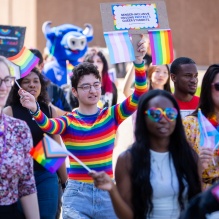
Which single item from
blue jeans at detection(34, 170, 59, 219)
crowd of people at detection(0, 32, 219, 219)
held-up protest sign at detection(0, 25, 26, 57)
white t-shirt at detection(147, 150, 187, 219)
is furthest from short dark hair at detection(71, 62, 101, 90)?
white t-shirt at detection(147, 150, 187, 219)

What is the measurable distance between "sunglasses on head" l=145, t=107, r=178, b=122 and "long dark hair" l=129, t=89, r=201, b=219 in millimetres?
80

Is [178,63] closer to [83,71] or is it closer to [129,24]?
[129,24]

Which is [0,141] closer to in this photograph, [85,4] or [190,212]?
[190,212]

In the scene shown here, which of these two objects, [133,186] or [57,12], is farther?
[57,12]

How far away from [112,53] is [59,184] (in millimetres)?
1549

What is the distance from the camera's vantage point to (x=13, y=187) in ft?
16.3

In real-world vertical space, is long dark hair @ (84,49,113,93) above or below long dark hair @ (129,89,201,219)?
above

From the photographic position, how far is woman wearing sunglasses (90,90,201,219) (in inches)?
191

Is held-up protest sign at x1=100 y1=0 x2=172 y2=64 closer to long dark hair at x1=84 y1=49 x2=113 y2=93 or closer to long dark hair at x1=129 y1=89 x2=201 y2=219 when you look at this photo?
long dark hair at x1=129 y1=89 x2=201 y2=219

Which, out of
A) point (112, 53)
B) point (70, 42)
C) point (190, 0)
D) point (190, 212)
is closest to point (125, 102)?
point (112, 53)

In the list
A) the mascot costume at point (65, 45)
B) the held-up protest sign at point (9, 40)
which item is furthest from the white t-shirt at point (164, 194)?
the mascot costume at point (65, 45)

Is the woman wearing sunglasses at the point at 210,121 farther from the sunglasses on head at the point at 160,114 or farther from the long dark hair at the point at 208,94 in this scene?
the sunglasses on head at the point at 160,114

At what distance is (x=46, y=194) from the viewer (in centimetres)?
677

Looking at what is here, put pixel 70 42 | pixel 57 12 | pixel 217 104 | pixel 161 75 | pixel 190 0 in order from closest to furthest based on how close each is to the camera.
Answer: pixel 217 104
pixel 161 75
pixel 70 42
pixel 57 12
pixel 190 0
